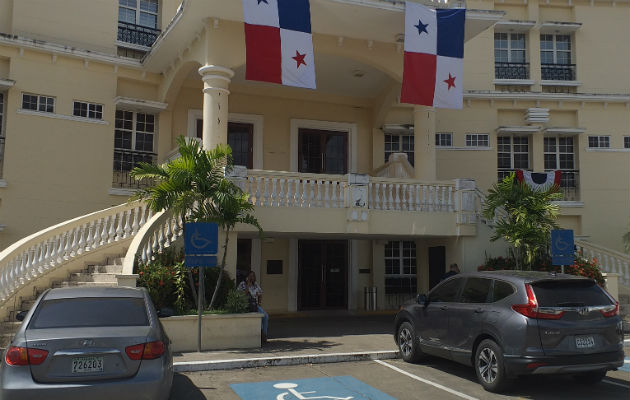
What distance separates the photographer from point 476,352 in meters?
7.72

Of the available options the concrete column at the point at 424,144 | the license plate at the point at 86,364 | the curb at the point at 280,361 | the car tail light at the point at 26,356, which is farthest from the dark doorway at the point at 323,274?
the car tail light at the point at 26,356

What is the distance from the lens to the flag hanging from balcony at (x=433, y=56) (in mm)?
13148

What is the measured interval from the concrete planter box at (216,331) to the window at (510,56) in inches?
533

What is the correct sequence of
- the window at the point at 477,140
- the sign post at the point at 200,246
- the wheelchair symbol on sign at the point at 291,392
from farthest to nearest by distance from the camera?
the window at the point at 477,140 → the sign post at the point at 200,246 → the wheelchair symbol on sign at the point at 291,392

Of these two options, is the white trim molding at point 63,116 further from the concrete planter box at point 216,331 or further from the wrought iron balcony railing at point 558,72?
the wrought iron balcony railing at point 558,72

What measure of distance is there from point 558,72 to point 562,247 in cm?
1026

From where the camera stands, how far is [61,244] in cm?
1186

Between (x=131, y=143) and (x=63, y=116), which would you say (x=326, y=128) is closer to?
(x=131, y=143)

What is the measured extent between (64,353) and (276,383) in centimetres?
345

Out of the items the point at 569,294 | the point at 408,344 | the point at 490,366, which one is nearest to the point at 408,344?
the point at 408,344

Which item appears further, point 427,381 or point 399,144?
point 399,144

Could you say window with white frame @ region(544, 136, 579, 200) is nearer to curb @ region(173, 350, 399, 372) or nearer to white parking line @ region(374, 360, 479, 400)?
curb @ region(173, 350, 399, 372)

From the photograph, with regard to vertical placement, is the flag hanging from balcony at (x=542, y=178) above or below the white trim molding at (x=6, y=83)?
below

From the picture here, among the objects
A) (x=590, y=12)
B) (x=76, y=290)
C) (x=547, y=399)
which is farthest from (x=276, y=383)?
(x=590, y=12)
